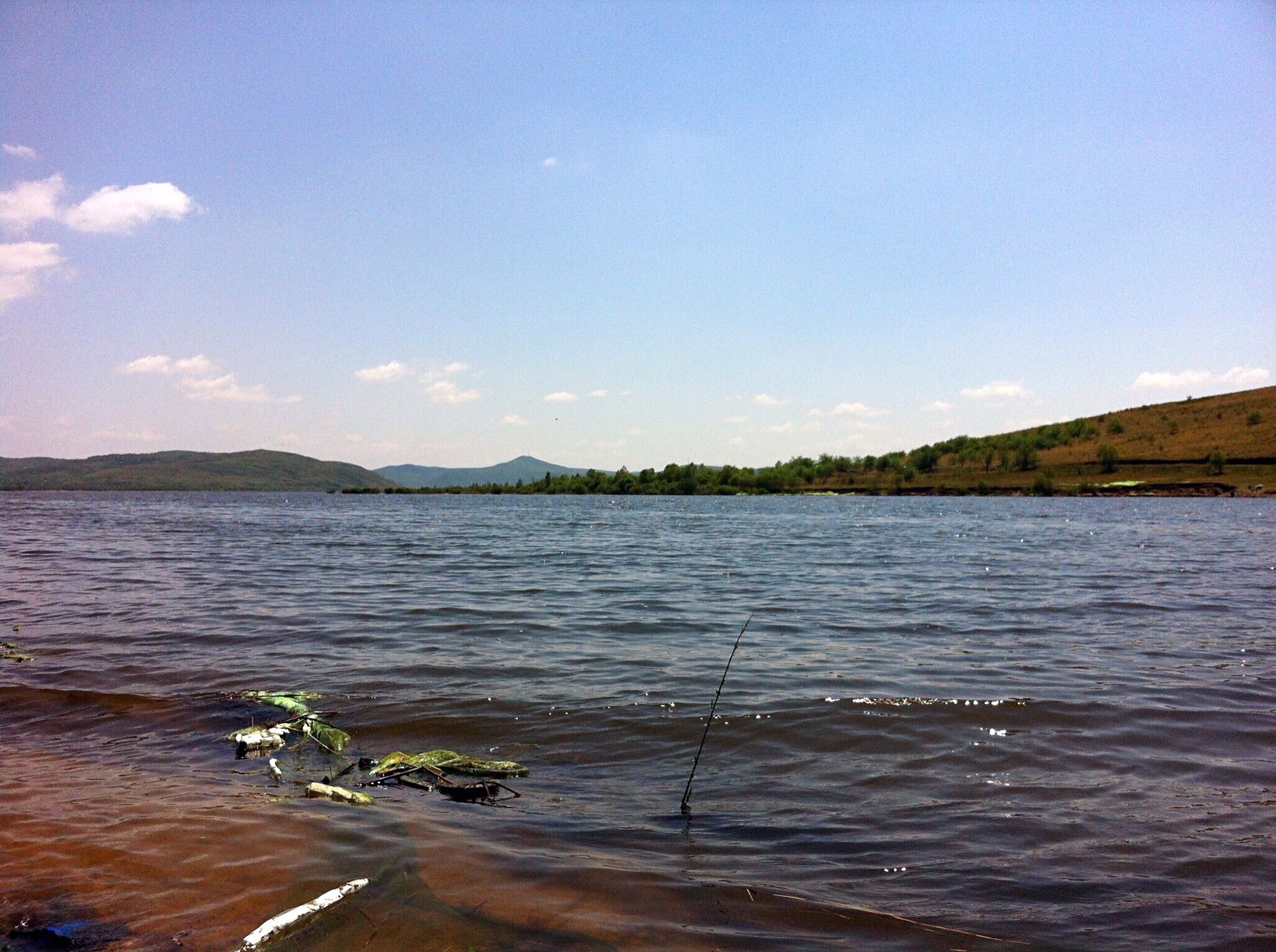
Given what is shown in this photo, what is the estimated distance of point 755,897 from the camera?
4543 millimetres

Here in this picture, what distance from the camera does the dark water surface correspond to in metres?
4.33

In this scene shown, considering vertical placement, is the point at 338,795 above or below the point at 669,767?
above

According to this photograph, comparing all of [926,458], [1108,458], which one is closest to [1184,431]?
[1108,458]

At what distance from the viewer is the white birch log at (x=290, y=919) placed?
3821mm

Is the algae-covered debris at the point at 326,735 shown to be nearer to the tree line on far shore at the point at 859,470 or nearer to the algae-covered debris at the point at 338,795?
the algae-covered debris at the point at 338,795

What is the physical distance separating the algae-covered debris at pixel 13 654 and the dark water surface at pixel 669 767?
0.20 meters

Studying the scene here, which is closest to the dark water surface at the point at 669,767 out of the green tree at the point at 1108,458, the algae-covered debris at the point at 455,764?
the algae-covered debris at the point at 455,764

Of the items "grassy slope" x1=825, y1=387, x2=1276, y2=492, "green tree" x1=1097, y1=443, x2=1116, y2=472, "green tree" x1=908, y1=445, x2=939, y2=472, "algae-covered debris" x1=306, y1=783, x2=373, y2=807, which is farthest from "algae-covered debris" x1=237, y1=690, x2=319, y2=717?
"green tree" x1=908, y1=445, x2=939, y2=472

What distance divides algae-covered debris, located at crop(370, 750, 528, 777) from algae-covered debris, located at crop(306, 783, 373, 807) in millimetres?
613

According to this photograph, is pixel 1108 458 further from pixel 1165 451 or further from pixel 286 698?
pixel 286 698

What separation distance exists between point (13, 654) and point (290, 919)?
1051 cm

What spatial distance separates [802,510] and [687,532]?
3940 centimetres

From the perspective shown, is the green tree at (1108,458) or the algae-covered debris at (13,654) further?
the green tree at (1108,458)

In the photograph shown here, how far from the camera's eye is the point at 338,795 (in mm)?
6098
